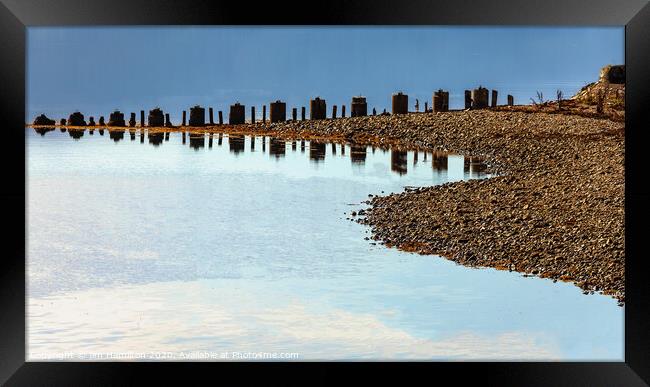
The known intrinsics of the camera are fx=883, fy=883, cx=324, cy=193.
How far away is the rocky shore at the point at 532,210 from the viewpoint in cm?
1312

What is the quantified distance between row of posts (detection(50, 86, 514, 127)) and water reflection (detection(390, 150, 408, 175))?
10.5 m

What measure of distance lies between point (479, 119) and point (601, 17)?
2238cm

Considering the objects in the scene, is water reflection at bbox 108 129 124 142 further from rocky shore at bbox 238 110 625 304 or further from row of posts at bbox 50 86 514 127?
rocky shore at bbox 238 110 625 304

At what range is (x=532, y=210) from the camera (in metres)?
15.9

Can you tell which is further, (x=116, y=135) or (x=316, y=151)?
(x=116, y=135)

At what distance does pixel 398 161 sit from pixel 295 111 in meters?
17.6

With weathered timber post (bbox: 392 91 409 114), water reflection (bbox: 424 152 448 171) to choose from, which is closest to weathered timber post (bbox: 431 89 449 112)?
weathered timber post (bbox: 392 91 409 114)

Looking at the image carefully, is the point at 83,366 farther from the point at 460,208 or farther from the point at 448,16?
the point at 460,208

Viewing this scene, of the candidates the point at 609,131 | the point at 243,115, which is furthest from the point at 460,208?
the point at 243,115

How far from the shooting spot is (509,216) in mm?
15586

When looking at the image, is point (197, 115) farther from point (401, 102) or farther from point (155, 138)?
point (401, 102)

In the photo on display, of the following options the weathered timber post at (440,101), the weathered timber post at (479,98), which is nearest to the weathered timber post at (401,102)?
the weathered timber post at (440,101)

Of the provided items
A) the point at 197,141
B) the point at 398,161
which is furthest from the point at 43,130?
the point at 398,161

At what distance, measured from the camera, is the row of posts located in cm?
3900
